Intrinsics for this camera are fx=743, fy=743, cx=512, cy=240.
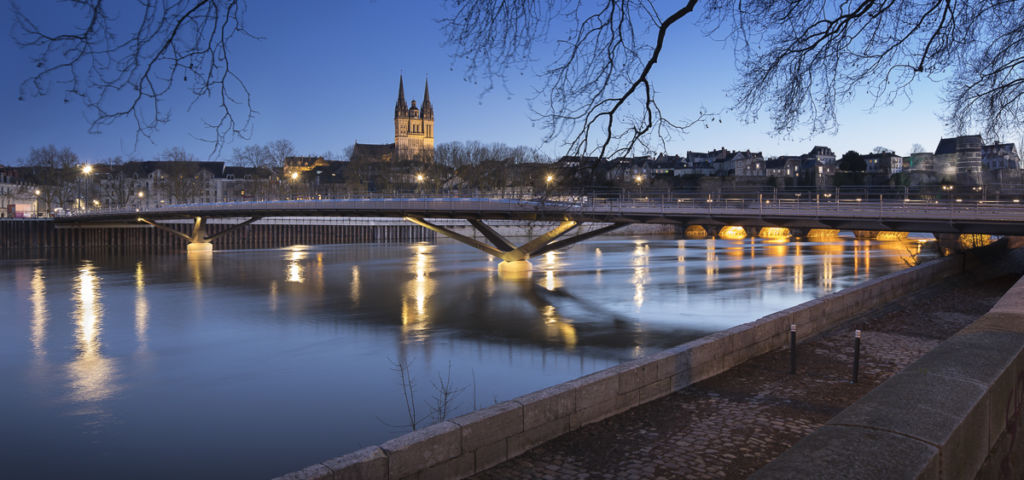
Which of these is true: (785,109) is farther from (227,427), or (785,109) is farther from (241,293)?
(241,293)

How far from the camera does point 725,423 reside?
7.57 meters

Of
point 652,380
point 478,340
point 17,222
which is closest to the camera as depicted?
point 652,380

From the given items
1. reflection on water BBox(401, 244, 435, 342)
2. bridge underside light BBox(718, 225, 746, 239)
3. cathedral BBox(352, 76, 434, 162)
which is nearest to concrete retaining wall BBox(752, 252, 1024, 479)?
reflection on water BBox(401, 244, 435, 342)

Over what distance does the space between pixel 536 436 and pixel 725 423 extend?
2192 millimetres

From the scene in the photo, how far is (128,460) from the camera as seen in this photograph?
32.2 feet

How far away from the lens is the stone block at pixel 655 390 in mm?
8016

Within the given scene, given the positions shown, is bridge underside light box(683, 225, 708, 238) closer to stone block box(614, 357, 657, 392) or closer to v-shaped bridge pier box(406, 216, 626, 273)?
v-shaped bridge pier box(406, 216, 626, 273)

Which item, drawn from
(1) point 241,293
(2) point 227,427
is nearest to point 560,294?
(1) point 241,293

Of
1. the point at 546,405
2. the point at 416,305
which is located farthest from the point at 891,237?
the point at 546,405

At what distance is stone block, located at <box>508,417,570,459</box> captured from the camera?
6340 mm

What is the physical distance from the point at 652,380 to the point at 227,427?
6.82 metres

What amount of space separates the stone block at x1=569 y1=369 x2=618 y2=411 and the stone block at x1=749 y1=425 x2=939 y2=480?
4331mm

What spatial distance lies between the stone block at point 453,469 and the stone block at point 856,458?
3.25 metres

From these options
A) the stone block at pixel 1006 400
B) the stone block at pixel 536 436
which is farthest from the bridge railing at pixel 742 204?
the stone block at pixel 1006 400
